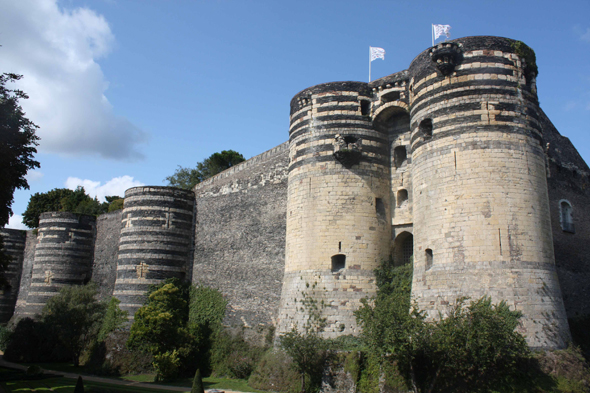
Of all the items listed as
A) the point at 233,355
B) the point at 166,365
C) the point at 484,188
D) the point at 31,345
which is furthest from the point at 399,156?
the point at 31,345

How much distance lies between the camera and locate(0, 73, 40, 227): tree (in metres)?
16.8

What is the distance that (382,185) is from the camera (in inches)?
813

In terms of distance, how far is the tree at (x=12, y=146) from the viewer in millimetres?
16750

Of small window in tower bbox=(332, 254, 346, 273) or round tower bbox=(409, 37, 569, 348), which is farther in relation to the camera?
small window in tower bbox=(332, 254, 346, 273)

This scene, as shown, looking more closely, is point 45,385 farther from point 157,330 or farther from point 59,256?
point 59,256

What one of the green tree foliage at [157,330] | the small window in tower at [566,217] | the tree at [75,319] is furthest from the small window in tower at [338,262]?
the tree at [75,319]

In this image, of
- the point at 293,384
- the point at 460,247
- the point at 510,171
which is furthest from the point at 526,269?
the point at 293,384

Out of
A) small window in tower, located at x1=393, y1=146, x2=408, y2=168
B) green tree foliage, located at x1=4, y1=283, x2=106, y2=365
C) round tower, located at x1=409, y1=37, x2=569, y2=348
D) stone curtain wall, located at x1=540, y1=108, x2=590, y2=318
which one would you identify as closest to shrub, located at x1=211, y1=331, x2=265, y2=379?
round tower, located at x1=409, y1=37, x2=569, y2=348

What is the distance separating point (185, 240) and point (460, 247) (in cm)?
1824

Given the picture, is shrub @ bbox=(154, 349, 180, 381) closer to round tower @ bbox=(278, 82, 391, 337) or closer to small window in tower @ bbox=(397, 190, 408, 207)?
round tower @ bbox=(278, 82, 391, 337)

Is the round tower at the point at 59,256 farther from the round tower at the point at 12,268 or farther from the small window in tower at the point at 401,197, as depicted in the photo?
the small window in tower at the point at 401,197

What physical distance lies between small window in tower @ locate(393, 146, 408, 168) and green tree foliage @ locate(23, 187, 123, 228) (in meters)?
Answer: 37.7

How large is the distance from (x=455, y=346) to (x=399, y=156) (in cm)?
953

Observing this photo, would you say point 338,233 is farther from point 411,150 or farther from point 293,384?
point 293,384
